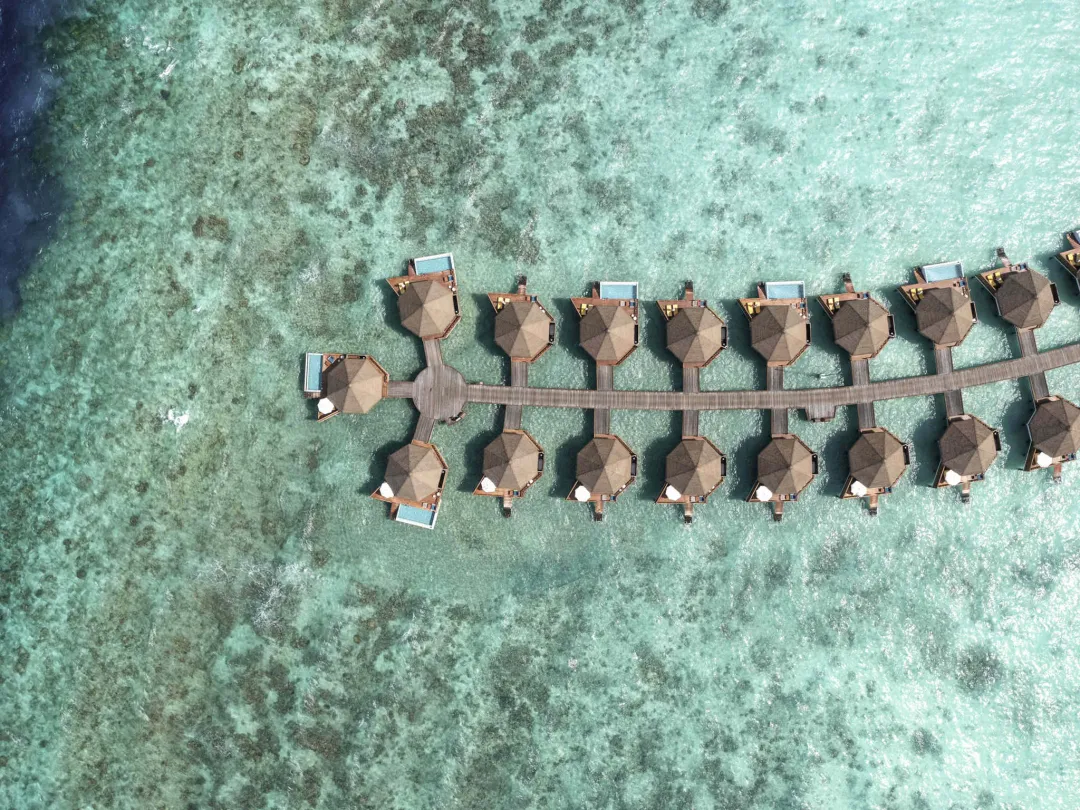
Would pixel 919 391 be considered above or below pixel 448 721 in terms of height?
above

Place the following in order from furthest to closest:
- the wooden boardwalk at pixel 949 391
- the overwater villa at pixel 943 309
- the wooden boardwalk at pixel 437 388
Result: the wooden boardwalk at pixel 437 388
the wooden boardwalk at pixel 949 391
the overwater villa at pixel 943 309

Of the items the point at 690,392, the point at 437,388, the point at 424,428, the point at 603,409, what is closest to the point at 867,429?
the point at 690,392

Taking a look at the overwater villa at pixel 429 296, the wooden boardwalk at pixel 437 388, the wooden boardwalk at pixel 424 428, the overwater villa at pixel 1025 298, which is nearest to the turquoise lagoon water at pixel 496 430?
the wooden boardwalk at pixel 424 428

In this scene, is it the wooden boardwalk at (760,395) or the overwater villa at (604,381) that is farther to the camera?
the wooden boardwalk at (760,395)

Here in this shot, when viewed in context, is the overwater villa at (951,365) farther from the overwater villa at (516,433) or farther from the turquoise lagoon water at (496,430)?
the overwater villa at (516,433)

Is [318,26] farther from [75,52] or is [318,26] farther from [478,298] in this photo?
[478,298]

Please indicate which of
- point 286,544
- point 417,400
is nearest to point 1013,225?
point 417,400

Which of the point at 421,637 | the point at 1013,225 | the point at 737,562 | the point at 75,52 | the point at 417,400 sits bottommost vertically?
the point at 421,637

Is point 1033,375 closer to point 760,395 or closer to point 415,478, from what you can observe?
point 760,395
